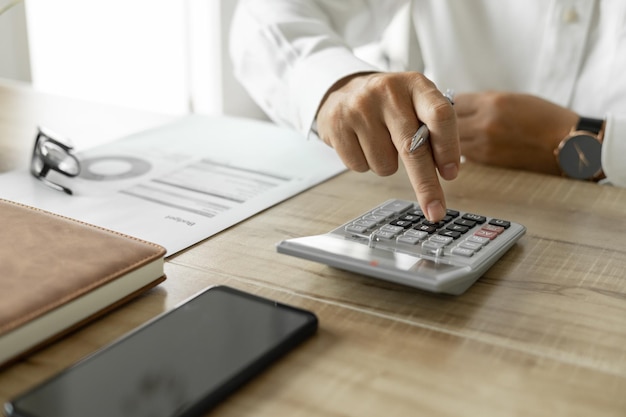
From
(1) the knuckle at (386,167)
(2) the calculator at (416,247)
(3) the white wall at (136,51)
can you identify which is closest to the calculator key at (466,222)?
(2) the calculator at (416,247)

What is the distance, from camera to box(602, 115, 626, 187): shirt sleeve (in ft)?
3.04

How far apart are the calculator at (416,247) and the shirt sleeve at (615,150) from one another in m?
0.33

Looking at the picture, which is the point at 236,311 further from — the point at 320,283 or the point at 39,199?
the point at 39,199

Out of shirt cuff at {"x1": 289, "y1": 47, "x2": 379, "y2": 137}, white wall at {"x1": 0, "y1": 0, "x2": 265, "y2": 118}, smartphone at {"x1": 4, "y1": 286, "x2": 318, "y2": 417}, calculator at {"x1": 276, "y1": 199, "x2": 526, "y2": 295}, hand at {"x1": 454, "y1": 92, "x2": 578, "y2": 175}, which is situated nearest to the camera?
smartphone at {"x1": 4, "y1": 286, "x2": 318, "y2": 417}

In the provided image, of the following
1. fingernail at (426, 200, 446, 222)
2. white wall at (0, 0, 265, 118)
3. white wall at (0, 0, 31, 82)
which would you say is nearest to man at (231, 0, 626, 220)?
fingernail at (426, 200, 446, 222)

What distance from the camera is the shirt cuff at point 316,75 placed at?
2.91ft

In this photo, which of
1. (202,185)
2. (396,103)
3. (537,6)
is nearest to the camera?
(396,103)

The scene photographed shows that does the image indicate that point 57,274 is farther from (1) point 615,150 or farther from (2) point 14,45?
(2) point 14,45

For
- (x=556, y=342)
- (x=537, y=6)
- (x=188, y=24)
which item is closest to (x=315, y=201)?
→ (x=556, y=342)

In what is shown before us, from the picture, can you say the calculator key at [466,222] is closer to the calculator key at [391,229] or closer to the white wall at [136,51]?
the calculator key at [391,229]

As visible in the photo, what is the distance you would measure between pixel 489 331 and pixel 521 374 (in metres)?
0.06

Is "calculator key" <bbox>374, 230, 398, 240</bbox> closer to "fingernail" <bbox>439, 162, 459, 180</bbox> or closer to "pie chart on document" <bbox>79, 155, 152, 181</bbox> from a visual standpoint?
"fingernail" <bbox>439, 162, 459, 180</bbox>

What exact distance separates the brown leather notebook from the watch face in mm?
599

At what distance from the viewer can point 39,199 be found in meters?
0.77
